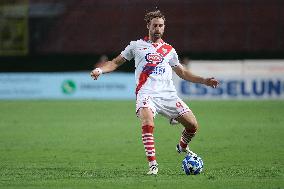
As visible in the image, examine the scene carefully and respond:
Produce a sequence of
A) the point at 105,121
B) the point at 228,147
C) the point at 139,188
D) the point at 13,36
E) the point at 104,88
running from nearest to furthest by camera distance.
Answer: the point at 139,188
the point at 228,147
the point at 105,121
the point at 104,88
the point at 13,36

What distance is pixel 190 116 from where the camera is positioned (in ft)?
33.4

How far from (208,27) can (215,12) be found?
766 millimetres

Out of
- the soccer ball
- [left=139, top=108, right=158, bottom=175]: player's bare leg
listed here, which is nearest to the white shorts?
[left=139, top=108, right=158, bottom=175]: player's bare leg

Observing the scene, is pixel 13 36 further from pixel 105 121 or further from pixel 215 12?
pixel 105 121

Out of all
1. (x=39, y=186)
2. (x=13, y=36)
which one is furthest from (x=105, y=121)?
(x=13, y=36)

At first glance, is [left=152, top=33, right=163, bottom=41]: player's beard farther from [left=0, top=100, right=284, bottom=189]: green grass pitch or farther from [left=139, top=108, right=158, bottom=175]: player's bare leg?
[left=0, top=100, right=284, bottom=189]: green grass pitch

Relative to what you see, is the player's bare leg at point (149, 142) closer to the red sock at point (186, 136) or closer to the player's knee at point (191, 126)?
the player's knee at point (191, 126)

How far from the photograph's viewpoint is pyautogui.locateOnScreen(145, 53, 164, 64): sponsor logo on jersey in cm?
1007

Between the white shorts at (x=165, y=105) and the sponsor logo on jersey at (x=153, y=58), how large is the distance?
1.62ft

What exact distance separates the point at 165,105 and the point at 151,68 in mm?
531

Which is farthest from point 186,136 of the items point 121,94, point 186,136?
point 121,94

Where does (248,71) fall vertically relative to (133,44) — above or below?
below

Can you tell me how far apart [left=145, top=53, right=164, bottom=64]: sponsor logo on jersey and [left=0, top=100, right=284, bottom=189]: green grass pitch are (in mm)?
1503

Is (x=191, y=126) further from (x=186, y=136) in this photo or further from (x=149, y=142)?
(x=149, y=142)
